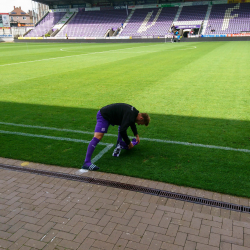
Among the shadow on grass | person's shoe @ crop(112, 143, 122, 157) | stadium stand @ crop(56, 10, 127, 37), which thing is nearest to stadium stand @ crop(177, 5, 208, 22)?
stadium stand @ crop(56, 10, 127, 37)

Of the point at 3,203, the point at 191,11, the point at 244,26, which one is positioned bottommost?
the point at 3,203

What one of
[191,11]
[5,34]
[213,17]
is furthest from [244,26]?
[5,34]

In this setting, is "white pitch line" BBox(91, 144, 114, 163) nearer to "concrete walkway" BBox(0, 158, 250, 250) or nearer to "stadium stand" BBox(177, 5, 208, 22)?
"concrete walkway" BBox(0, 158, 250, 250)

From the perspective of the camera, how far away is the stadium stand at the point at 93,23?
6456 cm

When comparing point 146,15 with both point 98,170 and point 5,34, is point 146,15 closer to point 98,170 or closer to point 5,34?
point 5,34

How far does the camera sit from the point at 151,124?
7617mm

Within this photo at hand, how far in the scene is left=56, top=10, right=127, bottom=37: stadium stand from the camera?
212 feet

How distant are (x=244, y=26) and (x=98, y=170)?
185 ft

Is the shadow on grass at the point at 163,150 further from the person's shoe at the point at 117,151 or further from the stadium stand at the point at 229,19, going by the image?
the stadium stand at the point at 229,19

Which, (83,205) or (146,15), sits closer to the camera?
(83,205)

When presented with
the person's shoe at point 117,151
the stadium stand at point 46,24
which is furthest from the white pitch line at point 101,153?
the stadium stand at point 46,24

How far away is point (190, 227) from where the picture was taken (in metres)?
3.74

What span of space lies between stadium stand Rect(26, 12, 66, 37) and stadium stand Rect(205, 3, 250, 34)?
4061 cm

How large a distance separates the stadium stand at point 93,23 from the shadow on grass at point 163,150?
2325 inches
